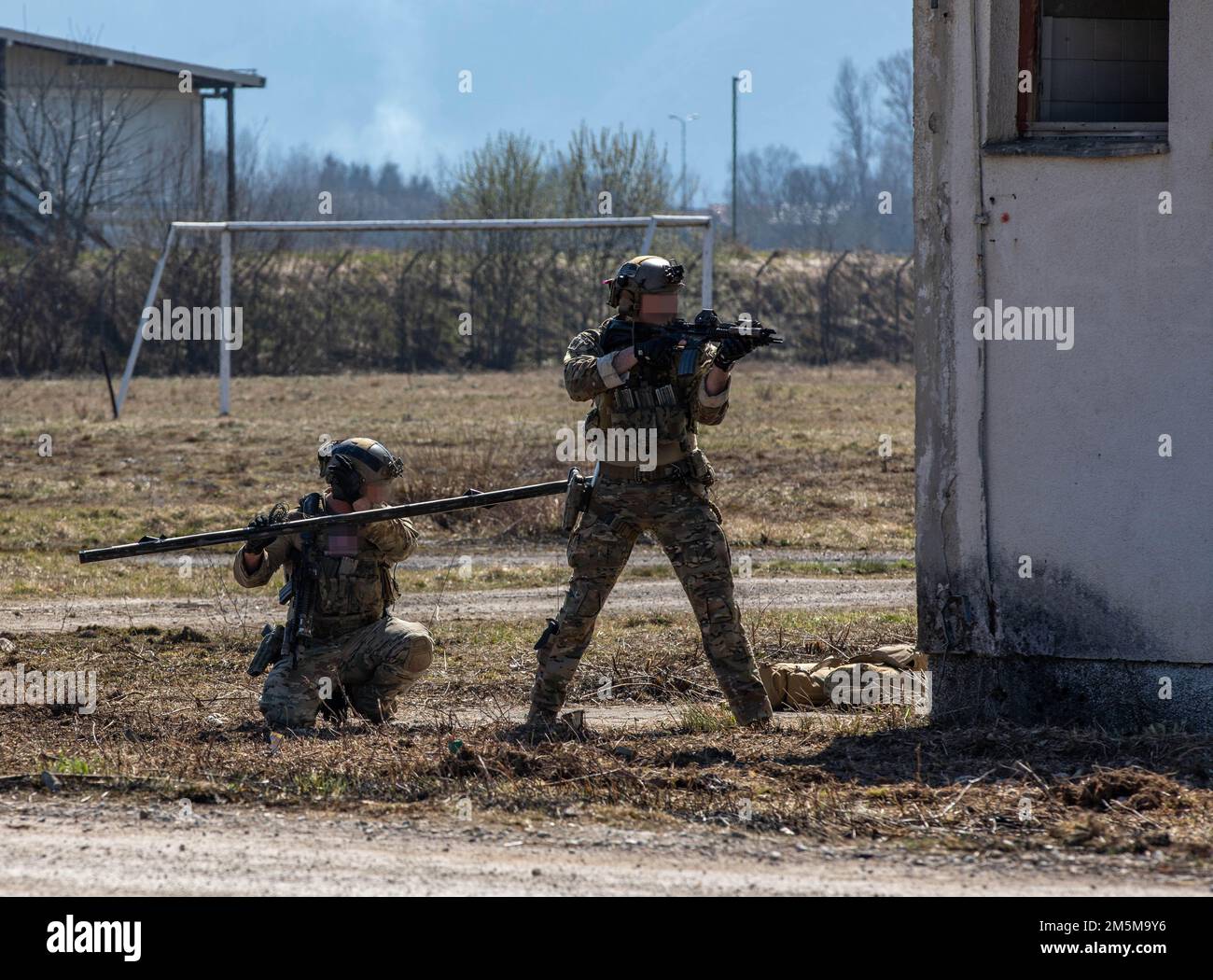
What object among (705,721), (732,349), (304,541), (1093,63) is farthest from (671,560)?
(1093,63)

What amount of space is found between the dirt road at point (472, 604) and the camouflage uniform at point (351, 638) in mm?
2477

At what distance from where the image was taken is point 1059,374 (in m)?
5.98

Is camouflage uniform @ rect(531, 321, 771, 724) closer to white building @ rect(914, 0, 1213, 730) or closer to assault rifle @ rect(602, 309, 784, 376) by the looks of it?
assault rifle @ rect(602, 309, 784, 376)

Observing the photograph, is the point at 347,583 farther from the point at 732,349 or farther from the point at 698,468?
the point at 732,349

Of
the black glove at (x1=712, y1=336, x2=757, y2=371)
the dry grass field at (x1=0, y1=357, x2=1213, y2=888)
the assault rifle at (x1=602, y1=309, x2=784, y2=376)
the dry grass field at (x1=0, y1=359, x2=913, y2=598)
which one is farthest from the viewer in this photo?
the dry grass field at (x1=0, y1=359, x2=913, y2=598)

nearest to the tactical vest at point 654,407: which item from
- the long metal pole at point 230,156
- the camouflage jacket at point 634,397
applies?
the camouflage jacket at point 634,397

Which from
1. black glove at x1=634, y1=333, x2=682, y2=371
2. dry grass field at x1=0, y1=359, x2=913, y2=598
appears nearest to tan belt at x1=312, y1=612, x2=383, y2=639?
black glove at x1=634, y1=333, x2=682, y2=371

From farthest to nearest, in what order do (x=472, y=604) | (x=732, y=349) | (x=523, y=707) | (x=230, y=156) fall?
(x=230, y=156)
(x=472, y=604)
(x=523, y=707)
(x=732, y=349)

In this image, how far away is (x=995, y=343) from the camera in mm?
6082

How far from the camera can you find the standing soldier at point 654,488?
5.94 meters

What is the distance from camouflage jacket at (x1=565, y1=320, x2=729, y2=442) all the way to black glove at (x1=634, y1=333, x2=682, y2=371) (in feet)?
0.37

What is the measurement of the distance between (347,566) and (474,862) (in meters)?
2.21

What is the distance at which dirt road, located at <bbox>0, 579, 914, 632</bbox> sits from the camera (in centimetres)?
906

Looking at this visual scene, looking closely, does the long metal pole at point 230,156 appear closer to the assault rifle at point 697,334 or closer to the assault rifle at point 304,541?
the assault rifle at point 304,541
